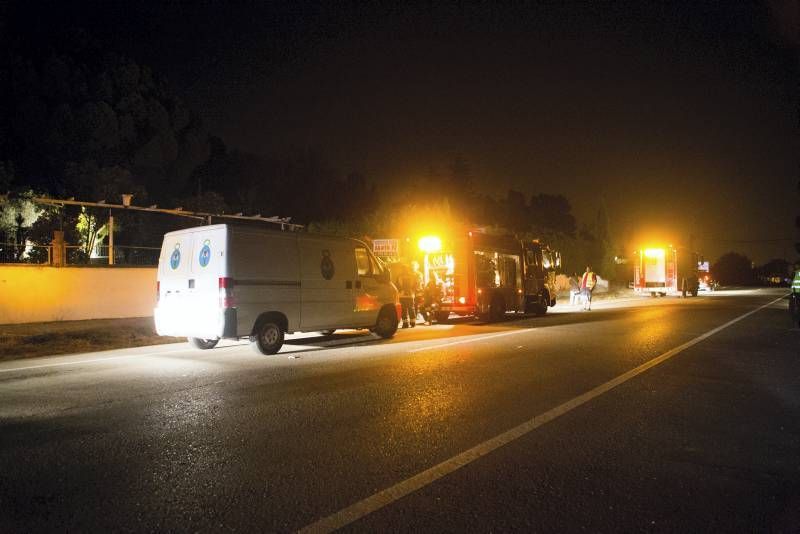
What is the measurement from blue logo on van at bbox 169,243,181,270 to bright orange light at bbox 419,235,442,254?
30.5 ft

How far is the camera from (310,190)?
57625 mm

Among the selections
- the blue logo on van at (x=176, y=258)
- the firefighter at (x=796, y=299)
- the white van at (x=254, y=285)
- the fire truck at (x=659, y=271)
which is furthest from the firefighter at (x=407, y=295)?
the fire truck at (x=659, y=271)

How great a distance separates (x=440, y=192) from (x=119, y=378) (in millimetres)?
71488

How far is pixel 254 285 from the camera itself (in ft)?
36.1

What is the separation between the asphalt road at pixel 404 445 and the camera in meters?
3.92

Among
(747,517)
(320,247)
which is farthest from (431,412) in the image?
(320,247)

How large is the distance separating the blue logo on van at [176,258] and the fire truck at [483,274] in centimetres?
929

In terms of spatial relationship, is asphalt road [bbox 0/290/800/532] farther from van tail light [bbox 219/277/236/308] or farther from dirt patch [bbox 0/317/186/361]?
dirt patch [bbox 0/317/186/361]

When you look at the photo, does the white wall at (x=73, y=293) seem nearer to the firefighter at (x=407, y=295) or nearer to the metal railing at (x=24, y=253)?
the metal railing at (x=24, y=253)

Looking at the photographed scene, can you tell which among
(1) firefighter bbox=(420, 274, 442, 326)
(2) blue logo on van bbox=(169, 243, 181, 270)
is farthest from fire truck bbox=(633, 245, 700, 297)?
(2) blue logo on van bbox=(169, 243, 181, 270)

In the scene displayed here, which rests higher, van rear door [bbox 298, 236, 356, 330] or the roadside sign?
the roadside sign

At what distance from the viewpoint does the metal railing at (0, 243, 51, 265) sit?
1919cm

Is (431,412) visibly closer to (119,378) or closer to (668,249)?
(119,378)

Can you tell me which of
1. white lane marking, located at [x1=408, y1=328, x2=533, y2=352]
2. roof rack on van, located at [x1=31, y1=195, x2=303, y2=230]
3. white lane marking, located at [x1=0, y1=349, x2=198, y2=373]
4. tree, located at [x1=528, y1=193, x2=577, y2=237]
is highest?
tree, located at [x1=528, y1=193, x2=577, y2=237]
